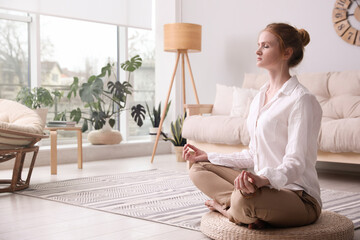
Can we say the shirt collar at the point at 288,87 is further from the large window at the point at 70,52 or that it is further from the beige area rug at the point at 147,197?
the large window at the point at 70,52

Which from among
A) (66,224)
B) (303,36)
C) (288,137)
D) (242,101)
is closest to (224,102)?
(242,101)

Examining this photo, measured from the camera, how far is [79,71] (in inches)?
235

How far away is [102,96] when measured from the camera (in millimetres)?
5879

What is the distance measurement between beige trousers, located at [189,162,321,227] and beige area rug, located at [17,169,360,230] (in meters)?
0.35

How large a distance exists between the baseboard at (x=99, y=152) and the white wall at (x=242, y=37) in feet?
2.46

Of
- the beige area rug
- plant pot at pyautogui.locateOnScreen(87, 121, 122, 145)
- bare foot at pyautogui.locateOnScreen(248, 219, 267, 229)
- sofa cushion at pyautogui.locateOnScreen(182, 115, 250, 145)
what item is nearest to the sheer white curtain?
plant pot at pyautogui.locateOnScreen(87, 121, 122, 145)

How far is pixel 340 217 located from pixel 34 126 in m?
2.15

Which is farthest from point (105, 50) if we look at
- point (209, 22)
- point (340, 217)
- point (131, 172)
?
point (340, 217)

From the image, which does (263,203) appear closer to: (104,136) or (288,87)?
(288,87)

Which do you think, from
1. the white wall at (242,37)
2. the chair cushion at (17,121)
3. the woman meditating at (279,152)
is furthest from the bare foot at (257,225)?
the white wall at (242,37)

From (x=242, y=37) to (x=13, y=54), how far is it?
248cm

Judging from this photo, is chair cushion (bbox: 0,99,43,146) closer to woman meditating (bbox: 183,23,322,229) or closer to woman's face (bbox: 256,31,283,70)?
woman meditating (bbox: 183,23,322,229)

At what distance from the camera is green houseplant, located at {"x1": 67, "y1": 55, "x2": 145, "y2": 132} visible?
5.52 meters

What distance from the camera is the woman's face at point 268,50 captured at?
1880 mm
